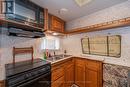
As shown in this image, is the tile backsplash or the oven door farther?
the tile backsplash

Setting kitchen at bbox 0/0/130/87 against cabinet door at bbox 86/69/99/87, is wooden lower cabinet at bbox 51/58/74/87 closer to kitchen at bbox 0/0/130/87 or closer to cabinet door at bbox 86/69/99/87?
kitchen at bbox 0/0/130/87

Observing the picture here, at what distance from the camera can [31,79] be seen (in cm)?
132

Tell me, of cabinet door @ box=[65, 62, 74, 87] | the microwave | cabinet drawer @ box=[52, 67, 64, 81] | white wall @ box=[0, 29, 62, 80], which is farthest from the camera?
cabinet door @ box=[65, 62, 74, 87]

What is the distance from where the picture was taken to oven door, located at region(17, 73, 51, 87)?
128 cm

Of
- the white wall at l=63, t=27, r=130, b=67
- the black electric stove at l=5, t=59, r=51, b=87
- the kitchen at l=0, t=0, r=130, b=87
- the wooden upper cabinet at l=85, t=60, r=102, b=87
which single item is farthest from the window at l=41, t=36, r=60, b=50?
the wooden upper cabinet at l=85, t=60, r=102, b=87

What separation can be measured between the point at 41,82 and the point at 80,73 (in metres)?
1.41

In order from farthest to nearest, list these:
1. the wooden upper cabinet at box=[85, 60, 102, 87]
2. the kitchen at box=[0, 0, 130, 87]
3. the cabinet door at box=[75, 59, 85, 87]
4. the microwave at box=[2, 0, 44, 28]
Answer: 1. the cabinet door at box=[75, 59, 85, 87]
2. the wooden upper cabinet at box=[85, 60, 102, 87]
3. the kitchen at box=[0, 0, 130, 87]
4. the microwave at box=[2, 0, 44, 28]

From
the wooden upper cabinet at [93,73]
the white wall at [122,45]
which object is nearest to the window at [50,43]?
the white wall at [122,45]

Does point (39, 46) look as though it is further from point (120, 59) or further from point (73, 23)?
point (120, 59)

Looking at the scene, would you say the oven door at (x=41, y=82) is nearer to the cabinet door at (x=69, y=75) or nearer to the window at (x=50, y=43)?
the cabinet door at (x=69, y=75)

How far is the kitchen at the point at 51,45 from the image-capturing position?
1.34 m

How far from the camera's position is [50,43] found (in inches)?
111

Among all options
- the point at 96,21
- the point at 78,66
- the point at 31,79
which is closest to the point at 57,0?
the point at 96,21

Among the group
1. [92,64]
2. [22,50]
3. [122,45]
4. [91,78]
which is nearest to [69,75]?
[91,78]
